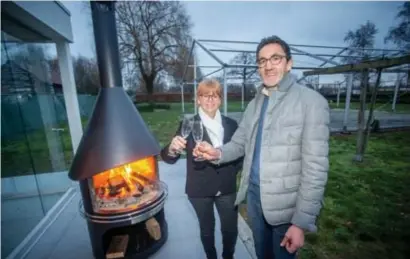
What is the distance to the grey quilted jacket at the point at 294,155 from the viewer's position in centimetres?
117

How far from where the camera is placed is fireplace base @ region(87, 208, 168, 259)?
74.4 inches

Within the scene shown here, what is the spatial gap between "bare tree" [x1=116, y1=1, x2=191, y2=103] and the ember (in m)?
18.0

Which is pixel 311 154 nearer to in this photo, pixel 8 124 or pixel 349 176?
pixel 8 124

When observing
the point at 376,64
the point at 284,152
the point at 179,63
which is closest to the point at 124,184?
the point at 284,152

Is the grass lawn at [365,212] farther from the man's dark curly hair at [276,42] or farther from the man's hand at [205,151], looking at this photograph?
the man's dark curly hair at [276,42]

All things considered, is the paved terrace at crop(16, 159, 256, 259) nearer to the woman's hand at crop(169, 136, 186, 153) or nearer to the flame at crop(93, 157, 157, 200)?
the flame at crop(93, 157, 157, 200)

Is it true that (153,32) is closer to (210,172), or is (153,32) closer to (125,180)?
(125,180)

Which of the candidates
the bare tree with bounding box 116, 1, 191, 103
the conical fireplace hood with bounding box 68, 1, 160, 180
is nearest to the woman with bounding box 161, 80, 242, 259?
the conical fireplace hood with bounding box 68, 1, 160, 180

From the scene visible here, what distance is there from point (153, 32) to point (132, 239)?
1960 cm

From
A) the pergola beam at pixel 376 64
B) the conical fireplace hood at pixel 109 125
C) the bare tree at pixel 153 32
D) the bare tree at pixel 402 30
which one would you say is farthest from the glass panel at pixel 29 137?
the bare tree at pixel 402 30

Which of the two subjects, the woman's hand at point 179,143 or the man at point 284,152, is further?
the woman's hand at point 179,143

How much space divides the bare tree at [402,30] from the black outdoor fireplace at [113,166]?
21674 millimetres

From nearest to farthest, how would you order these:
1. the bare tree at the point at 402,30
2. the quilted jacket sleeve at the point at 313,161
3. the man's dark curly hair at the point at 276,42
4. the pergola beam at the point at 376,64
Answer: the quilted jacket sleeve at the point at 313,161
the man's dark curly hair at the point at 276,42
the pergola beam at the point at 376,64
the bare tree at the point at 402,30

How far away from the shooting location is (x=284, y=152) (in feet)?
4.16
